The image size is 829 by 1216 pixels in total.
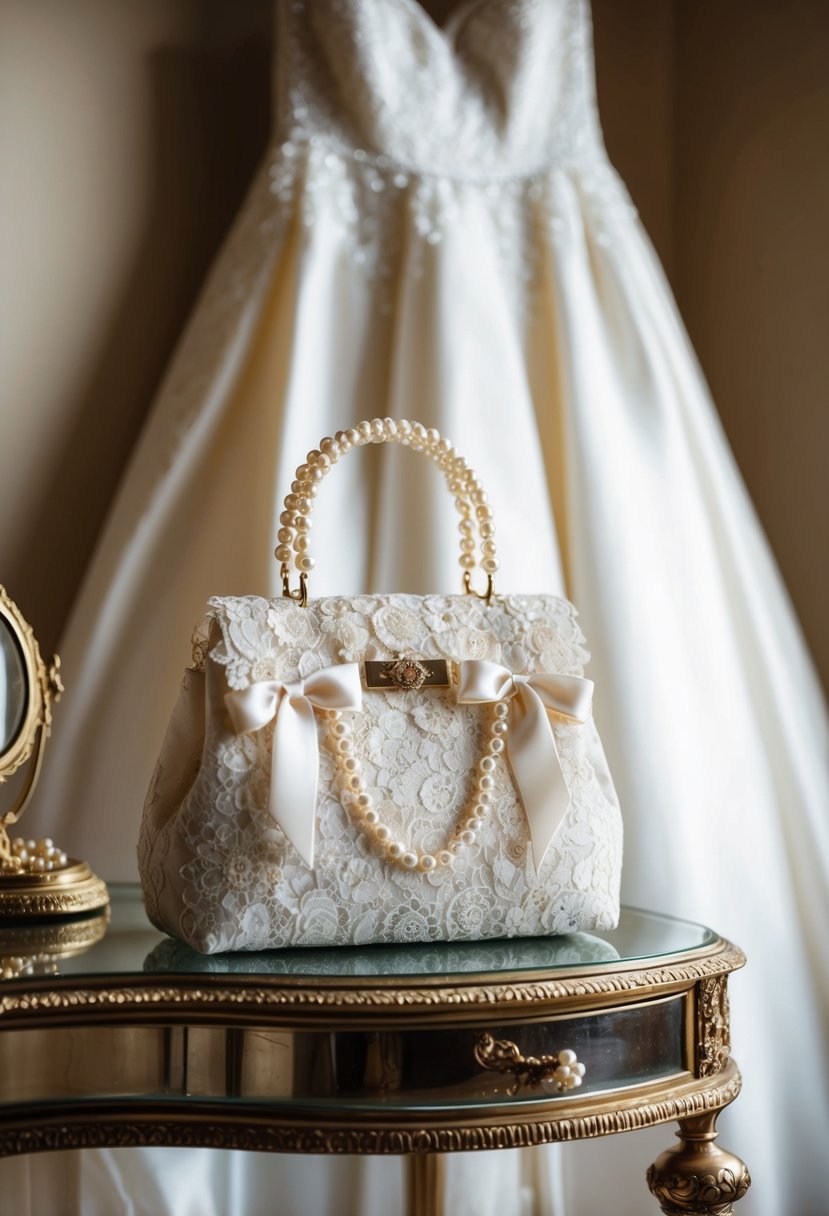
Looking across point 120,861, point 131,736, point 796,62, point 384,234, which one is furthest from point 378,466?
point 796,62

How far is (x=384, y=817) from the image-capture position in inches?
32.3

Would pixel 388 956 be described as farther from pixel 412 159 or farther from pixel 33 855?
pixel 412 159

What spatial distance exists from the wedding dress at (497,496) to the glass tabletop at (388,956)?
0.98 feet

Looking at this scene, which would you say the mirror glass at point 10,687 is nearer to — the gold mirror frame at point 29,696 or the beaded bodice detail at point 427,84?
the gold mirror frame at point 29,696

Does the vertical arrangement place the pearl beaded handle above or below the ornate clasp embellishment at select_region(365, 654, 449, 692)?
above

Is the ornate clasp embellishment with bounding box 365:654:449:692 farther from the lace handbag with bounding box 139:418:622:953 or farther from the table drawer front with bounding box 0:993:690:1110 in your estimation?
the table drawer front with bounding box 0:993:690:1110

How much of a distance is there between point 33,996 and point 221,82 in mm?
1079

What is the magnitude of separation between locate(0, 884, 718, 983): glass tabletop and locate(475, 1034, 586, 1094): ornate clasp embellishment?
0.04 metres

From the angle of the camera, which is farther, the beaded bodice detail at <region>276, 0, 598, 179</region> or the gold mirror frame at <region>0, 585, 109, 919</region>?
the beaded bodice detail at <region>276, 0, 598, 179</region>

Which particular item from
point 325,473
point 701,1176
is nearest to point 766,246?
point 325,473

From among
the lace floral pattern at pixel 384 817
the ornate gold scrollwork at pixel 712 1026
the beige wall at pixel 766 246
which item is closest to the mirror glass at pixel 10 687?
the lace floral pattern at pixel 384 817

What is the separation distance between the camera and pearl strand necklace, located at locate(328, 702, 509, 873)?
0.81 metres

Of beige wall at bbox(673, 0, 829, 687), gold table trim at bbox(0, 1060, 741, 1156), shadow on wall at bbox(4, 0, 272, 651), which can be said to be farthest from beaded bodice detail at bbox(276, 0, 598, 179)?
gold table trim at bbox(0, 1060, 741, 1156)

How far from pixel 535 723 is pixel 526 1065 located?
0.23 m
